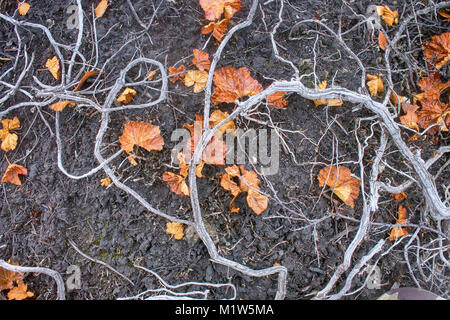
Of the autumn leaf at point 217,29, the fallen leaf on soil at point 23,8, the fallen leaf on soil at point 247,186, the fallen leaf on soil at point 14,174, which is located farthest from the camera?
the fallen leaf on soil at point 23,8

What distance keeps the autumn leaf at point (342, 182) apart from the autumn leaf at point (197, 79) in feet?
2.87

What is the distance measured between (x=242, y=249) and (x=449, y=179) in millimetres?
1347

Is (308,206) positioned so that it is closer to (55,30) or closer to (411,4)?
(411,4)

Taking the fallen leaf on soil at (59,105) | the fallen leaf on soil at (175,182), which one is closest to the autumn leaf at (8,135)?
the fallen leaf on soil at (59,105)

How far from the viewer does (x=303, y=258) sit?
6.77 feet

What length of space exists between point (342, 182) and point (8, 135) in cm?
212

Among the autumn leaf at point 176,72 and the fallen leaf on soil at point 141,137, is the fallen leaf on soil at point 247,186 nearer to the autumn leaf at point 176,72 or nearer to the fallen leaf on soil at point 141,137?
the fallen leaf on soil at point 141,137

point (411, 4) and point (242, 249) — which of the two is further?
point (411, 4)

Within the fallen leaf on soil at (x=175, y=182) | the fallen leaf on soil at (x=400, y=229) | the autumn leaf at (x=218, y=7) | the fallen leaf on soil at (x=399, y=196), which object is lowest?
the fallen leaf on soil at (x=400, y=229)

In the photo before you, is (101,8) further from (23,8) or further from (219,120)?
(219,120)

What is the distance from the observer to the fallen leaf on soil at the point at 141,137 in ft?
6.89

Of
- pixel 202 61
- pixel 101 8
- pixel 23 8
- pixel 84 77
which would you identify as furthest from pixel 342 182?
pixel 23 8

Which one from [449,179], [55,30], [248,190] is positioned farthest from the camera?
[55,30]

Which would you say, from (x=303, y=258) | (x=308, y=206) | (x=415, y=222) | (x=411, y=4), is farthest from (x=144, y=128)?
(x=411, y=4)
